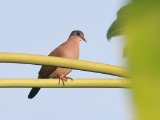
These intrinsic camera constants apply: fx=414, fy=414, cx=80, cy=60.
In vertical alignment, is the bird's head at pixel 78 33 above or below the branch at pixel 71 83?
above

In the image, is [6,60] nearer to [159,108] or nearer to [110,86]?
[110,86]

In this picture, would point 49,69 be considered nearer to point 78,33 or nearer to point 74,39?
point 74,39

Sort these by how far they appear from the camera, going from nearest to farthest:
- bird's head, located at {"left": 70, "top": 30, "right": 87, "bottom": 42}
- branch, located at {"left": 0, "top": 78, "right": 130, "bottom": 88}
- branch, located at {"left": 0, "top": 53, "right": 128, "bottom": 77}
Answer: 1. branch, located at {"left": 0, "top": 53, "right": 128, "bottom": 77}
2. branch, located at {"left": 0, "top": 78, "right": 130, "bottom": 88}
3. bird's head, located at {"left": 70, "top": 30, "right": 87, "bottom": 42}

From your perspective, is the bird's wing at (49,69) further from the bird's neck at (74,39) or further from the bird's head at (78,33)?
the bird's head at (78,33)

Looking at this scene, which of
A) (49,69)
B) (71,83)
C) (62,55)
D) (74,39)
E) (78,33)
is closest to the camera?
(71,83)

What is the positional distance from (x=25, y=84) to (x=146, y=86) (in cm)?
169

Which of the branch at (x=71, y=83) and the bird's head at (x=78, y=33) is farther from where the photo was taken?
the bird's head at (x=78, y=33)

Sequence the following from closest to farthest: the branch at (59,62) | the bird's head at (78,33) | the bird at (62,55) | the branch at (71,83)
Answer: the branch at (59,62) → the branch at (71,83) → the bird at (62,55) → the bird's head at (78,33)

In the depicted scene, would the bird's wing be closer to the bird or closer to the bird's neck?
the bird

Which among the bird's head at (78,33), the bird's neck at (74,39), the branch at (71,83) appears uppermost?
the bird's head at (78,33)

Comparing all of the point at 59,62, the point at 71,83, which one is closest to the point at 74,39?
the point at 71,83

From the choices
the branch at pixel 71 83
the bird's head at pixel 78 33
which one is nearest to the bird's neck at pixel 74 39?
the bird's head at pixel 78 33

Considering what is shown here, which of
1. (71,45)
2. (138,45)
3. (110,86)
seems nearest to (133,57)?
(138,45)

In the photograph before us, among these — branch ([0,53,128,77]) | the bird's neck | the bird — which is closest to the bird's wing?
the bird
